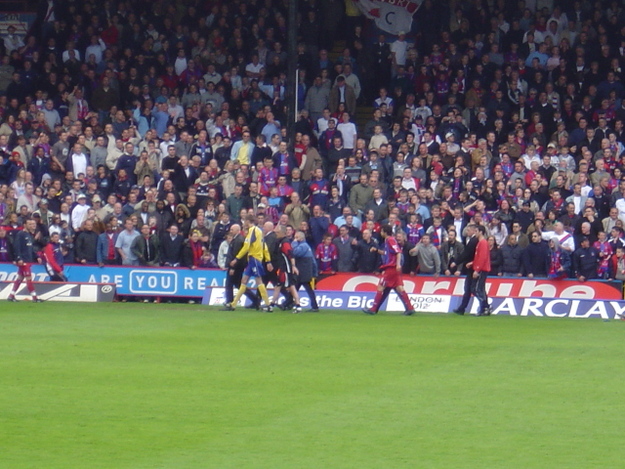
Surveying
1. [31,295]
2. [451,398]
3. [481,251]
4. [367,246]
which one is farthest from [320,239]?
[451,398]

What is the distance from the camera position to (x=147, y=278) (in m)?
26.4

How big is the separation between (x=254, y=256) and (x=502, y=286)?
5722 mm

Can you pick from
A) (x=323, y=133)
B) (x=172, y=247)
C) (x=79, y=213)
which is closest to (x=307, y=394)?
(x=172, y=247)

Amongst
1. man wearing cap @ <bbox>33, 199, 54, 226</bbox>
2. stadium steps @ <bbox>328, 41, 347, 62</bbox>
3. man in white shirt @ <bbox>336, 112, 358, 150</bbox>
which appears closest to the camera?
man wearing cap @ <bbox>33, 199, 54, 226</bbox>

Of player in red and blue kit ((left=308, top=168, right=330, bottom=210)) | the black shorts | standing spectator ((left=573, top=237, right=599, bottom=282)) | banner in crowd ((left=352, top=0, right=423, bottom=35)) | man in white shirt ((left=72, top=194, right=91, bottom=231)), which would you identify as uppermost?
banner in crowd ((left=352, top=0, right=423, bottom=35))

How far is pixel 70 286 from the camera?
Result: 2592 cm

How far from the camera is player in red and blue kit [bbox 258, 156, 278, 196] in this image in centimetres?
2739

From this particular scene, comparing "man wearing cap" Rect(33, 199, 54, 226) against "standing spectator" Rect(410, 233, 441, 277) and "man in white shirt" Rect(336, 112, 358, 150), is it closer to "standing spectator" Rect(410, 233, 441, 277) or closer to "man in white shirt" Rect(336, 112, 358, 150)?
"man in white shirt" Rect(336, 112, 358, 150)

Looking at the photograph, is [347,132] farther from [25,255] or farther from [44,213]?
[25,255]

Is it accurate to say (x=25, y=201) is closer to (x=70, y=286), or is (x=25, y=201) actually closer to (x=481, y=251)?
(x=70, y=286)

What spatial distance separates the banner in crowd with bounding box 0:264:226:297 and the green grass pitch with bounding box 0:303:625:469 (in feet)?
14.4

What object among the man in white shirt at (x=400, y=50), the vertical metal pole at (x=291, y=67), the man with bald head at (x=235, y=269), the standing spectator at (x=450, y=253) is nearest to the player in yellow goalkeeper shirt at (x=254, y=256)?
the man with bald head at (x=235, y=269)

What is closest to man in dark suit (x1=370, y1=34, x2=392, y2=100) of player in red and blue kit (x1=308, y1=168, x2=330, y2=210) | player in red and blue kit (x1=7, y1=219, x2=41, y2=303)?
player in red and blue kit (x1=308, y1=168, x2=330, y2=210)

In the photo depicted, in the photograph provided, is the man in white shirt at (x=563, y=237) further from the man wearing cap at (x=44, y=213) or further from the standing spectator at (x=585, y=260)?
the man wearing cap at (x=44, y=213)
